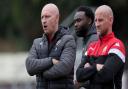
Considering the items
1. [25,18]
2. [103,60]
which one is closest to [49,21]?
[103,60]

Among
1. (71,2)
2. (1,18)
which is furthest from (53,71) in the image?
(1,18)

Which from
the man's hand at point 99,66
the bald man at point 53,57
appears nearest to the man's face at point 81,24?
the bald man at point 53,57

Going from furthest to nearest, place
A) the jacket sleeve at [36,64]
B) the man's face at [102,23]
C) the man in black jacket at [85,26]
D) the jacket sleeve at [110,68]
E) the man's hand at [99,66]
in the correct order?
1. the man in black jacket at [85,26]
2. the jacket sleeve at [36,64]
3. the man's face at [102,23]
4. the man's hand at [99,66]
5. the jacket sleeve at [110,68]

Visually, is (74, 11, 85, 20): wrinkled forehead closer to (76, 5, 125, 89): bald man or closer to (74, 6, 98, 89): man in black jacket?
(74, 6, 98, 89): man in black jacket

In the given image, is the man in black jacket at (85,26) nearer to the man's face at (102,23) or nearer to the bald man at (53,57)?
the bald man at (53,57)

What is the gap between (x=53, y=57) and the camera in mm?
9891

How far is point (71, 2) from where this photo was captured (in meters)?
15.2

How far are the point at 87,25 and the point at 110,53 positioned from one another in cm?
117

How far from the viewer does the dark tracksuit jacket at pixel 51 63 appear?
973 cm

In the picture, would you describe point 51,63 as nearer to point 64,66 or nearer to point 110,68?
point 64,66

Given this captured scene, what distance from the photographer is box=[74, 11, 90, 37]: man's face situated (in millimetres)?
10383

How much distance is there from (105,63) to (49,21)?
41.8 inches

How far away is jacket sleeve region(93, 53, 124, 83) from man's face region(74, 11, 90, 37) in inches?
45.6

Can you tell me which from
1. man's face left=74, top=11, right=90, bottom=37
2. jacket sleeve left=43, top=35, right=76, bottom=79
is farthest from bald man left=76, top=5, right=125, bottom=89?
man's face left=74, top=11, right=90, bottom=37
